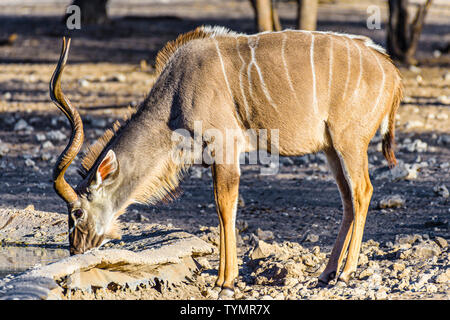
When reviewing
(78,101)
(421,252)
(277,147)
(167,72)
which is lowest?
(78,101)

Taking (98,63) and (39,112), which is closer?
(39,112)

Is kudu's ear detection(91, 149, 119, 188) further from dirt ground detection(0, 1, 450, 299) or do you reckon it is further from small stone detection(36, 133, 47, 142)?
small stone detection(36, 133, 47, 142)

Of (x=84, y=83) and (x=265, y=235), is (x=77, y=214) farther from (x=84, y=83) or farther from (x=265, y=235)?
(x=84, y=83)

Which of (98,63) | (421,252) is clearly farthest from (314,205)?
(98,63)

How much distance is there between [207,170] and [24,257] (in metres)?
2.76

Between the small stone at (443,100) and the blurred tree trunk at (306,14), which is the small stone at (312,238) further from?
the blurred tree trunk at (306,14)

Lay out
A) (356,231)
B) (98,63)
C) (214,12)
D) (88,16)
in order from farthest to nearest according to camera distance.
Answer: (214,12), (88,16), (98,63), (356,231)

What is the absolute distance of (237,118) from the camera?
494cm

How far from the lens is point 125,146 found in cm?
503

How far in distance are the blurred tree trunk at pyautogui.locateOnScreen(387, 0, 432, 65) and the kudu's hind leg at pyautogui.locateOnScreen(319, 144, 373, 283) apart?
7131mm

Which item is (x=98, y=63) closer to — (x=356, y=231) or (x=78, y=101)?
(x=78, y=101)

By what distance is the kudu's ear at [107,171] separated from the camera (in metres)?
4.87

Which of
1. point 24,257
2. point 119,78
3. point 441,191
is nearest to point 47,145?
point 119,78
